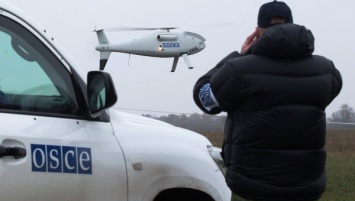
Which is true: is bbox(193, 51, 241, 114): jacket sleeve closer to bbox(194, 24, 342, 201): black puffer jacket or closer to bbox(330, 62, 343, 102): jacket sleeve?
bbox(194, 24, 342, 201): black puffer jacket

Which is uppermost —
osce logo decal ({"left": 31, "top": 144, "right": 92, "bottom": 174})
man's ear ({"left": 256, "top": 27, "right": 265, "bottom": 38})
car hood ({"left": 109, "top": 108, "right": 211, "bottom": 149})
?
man's ear ({"left": 256, "top": 27, "right": 265, "bottom": 38})

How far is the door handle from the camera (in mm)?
3812

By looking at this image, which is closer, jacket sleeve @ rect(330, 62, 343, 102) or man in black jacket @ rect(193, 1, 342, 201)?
man in black jacket @ rect(193, 1, 342, 201)

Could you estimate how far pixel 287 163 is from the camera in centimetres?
418

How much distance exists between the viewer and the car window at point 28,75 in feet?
13.4

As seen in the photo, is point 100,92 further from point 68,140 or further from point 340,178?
point 340,178

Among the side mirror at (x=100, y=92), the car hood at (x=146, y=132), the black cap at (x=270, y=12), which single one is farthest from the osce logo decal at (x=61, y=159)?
the black cap at (x=270, y=12)

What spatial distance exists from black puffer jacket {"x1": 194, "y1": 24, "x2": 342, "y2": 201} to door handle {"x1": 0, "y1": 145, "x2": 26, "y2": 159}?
3.40ft

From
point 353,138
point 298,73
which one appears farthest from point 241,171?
point 353,138

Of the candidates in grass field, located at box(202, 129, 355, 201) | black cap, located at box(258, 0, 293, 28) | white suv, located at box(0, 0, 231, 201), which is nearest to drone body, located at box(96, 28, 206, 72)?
grass field, located at box(202, 129, 355, 201)

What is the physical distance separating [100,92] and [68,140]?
13.3 inches

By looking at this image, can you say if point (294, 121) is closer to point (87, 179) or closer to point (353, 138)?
point (87, 179)

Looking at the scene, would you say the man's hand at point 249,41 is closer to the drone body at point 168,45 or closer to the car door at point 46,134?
the car door at point 46,134

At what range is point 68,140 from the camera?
4.11 meters
